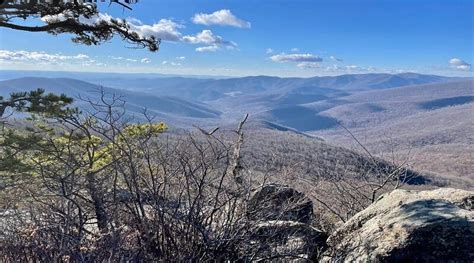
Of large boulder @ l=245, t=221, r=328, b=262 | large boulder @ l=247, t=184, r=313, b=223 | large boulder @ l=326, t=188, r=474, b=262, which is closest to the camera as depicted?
large boulder @ l=326, t=188, r=474, b=262

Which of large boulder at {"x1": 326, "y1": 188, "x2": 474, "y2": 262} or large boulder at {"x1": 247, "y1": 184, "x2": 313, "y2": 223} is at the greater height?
large boulder at {"x1": 326, "y1": 188, "x2": 474, "y2": 262}

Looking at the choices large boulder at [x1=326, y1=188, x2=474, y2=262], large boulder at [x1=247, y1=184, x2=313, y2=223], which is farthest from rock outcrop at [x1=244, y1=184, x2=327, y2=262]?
large boulder at [x1=326, y1=188, x2=474, y2=262]

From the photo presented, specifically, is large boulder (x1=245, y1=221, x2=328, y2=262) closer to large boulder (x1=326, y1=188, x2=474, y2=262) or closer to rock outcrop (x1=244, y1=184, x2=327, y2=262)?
rock outcrop (x1=244, y1=184, x2=327, y2=262)

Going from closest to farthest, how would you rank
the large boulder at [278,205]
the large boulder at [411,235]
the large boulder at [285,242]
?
the large boulder at [411,235] < the large boulder at [285,242] < the large boulder at [278,205]

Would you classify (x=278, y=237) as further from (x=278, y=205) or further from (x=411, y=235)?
(x=411, y=235)

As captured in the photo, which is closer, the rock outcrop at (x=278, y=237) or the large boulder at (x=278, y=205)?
the rock outcrop at (x=278, y=237)

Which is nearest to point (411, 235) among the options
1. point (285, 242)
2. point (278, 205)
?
point (285, 242)

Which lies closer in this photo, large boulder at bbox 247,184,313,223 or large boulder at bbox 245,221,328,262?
large boulder at bbox 245,221,328,262

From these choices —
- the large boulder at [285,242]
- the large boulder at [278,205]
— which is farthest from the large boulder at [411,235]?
the large boulder at [278,205]

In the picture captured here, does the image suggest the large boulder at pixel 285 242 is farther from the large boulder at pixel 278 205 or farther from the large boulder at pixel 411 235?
the large boulder at pixel 411 235
